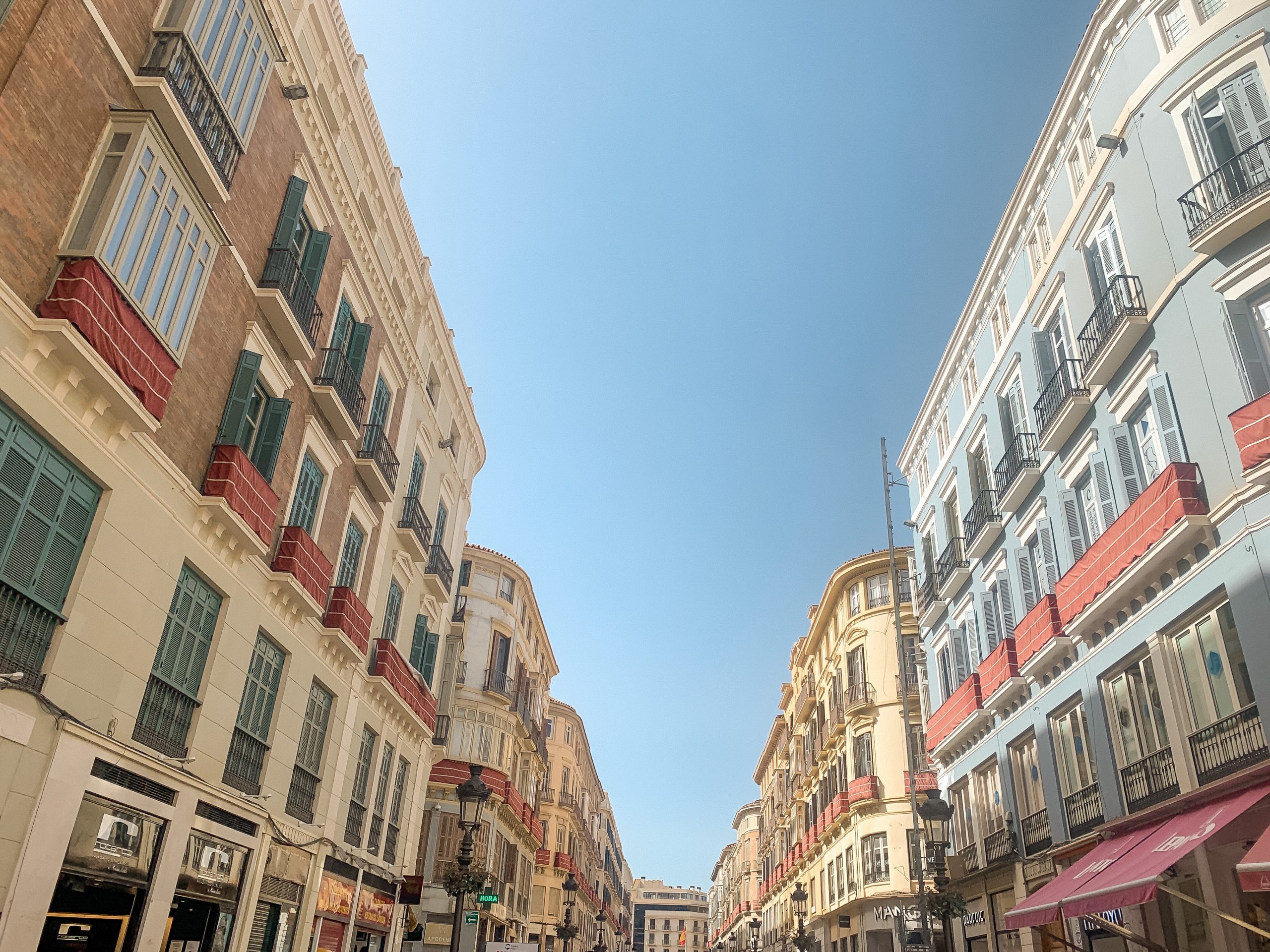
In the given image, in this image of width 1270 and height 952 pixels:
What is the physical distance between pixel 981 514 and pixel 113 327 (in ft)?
65.9

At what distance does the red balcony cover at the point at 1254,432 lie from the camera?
1188 cm

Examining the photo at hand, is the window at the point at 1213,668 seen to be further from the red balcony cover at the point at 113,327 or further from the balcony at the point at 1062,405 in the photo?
the red balcony cover at the point at 113,327

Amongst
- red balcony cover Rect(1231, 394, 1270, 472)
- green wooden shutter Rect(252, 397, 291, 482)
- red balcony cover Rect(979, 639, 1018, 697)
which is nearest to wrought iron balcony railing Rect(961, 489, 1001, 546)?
red balcony cover Rect(979, 639, 1018, 697)

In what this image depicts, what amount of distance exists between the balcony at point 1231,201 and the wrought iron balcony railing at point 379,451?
15427 millimetres

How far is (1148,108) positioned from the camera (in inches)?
623

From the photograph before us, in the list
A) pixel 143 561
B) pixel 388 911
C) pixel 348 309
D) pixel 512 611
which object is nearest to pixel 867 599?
pixel 512 611

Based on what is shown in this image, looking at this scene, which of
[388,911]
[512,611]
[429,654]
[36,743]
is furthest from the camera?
[512,611]

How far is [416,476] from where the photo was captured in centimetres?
2366

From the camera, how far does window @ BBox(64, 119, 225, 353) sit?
1011 centimetres

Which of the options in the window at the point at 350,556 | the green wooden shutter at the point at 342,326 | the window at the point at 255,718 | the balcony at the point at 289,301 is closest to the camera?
the window at the point at 255,718

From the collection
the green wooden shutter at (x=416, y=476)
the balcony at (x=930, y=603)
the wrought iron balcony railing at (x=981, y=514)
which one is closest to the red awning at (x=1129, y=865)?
the wrought iron balcony railing at (x=981, y=514)

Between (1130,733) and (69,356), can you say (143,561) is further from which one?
(1130,733)

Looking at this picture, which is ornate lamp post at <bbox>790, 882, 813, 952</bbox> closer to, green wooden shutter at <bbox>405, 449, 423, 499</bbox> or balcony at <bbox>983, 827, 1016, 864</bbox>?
balcony at <bbox>983, 827, 1016, 864</bbox>

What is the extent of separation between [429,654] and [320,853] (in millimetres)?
8054
